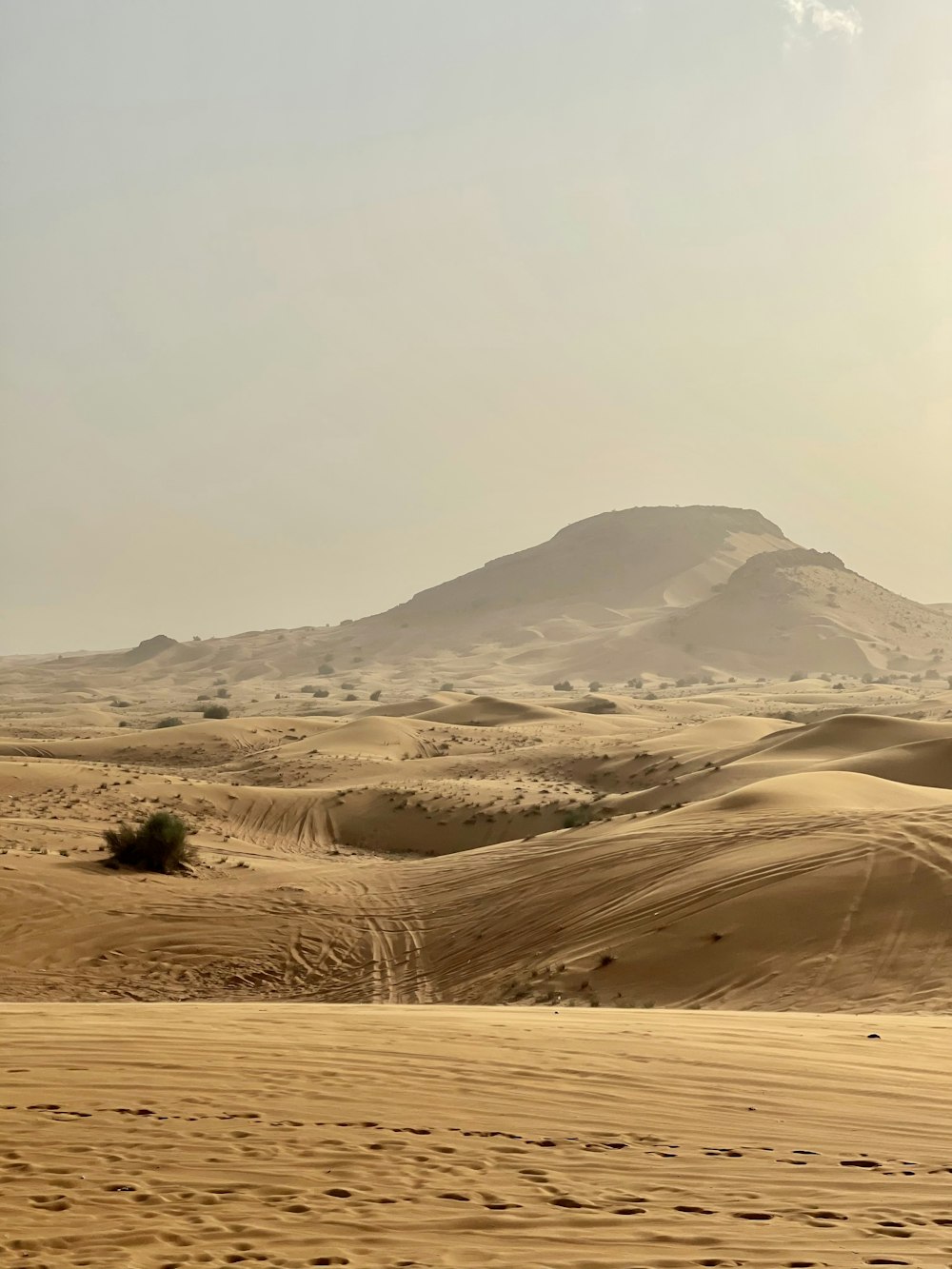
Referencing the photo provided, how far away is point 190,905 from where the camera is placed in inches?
650

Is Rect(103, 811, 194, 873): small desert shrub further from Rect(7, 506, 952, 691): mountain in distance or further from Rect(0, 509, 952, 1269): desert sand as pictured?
Rect(7, 506, 952, 691): mountain in distance

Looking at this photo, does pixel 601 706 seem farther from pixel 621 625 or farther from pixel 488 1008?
pixel 621 625

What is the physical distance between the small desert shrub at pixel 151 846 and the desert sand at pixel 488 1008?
54 centimetres

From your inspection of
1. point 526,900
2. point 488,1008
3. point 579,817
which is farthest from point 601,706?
point 488,1008

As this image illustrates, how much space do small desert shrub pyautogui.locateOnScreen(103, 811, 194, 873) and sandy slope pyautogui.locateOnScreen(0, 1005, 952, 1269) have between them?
33.2 feet

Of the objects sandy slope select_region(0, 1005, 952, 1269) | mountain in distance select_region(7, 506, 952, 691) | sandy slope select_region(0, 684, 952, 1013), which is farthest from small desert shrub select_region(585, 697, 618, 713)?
sandy slope select_region(0, 1005, 952, 1269)

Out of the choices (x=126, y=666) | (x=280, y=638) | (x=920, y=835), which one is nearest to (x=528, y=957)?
(x=920, y=835)

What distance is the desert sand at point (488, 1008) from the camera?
15.4 ft

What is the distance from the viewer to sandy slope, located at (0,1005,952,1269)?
14.4ft

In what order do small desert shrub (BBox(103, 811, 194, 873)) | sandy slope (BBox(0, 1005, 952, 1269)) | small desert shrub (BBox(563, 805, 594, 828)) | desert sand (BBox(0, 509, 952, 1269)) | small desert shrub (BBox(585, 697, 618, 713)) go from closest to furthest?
sandy slope (BBox(0, 1005, 952, 1269))
desert sand (BBox(0, 509, 952, 1269))
small desert shrub (BBox(103, 811, 194, 873))
small desert shrub (BBox(563, 805, 594, 828))
small desert shrub (BBox(585, 697, 618, 713))

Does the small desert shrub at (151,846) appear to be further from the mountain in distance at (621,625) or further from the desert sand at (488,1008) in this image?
the mountain in distance at (621,625)

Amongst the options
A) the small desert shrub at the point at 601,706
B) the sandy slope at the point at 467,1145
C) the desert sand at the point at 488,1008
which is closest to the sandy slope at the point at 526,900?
the desert sand at the point at 488,1008

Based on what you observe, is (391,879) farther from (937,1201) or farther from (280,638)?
(280,638)

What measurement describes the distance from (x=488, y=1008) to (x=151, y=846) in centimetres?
955
